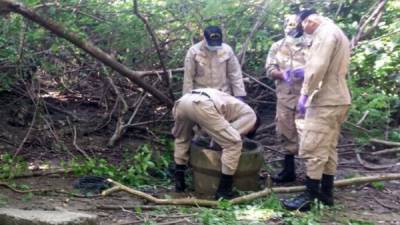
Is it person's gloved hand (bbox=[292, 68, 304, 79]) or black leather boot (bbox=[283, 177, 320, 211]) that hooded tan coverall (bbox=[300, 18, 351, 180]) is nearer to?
black leather boot (bbox=[283, 177, 320, 211])

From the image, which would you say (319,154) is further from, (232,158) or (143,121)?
(143,121)

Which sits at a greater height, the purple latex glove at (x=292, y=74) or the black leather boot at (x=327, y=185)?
the purple latex glove at (x=292, y=74)

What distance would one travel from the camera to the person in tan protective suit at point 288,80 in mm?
6242

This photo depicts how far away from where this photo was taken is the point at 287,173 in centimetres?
645

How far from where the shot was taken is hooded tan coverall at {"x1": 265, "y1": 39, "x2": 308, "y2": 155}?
20.6 feet

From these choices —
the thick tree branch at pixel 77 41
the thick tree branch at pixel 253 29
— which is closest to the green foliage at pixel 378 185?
the thick tree branch at pixel 253 29

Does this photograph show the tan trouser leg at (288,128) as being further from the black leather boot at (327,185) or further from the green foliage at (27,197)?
the green foliage at (27,197)

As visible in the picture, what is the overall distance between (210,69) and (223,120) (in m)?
1.25

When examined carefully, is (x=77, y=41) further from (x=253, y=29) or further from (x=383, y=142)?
(x=383, y=142)

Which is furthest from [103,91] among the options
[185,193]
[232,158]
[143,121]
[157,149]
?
[232,158]

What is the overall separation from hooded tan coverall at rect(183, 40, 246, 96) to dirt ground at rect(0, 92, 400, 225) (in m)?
1.18

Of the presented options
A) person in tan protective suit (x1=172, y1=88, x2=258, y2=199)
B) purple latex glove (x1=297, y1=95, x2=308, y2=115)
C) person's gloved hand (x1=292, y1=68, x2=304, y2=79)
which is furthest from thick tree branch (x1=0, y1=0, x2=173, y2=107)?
purple latex glove (x1=297, y1=95, x2=308, y2=115)

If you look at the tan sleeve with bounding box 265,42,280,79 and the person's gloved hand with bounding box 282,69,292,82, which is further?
the tan sleeve with bounding box 265,42,280,79

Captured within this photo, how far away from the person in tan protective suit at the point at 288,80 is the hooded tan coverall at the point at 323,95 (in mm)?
891
